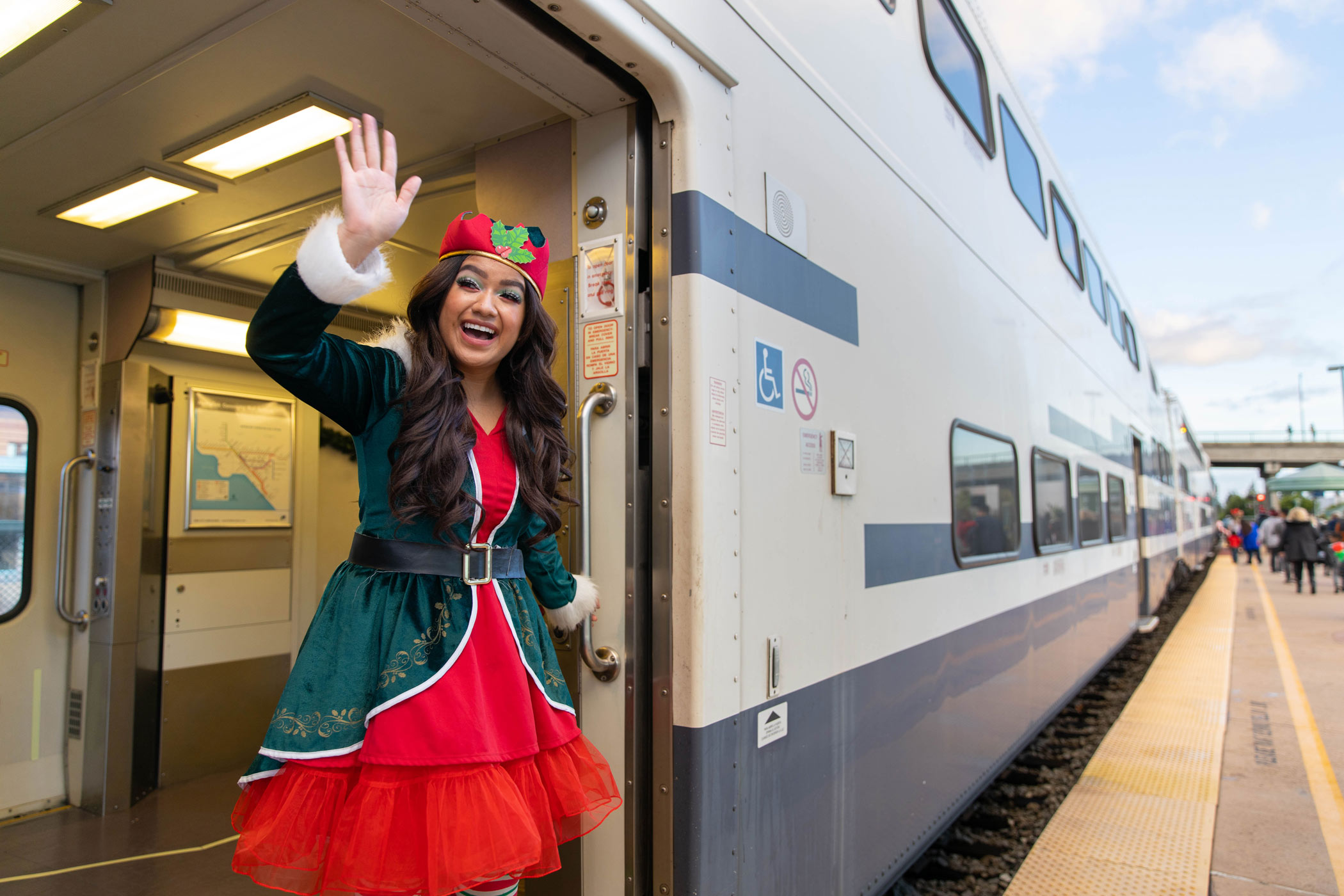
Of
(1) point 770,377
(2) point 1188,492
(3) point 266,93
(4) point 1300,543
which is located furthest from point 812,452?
(2) point 1188,492

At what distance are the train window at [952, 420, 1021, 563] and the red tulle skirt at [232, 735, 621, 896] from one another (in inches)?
92.6

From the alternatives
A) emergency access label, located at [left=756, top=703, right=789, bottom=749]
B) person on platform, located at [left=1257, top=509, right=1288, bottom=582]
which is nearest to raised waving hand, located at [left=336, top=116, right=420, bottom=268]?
emergency access label, located at [left=756, top=703, right=789, bottom=749]

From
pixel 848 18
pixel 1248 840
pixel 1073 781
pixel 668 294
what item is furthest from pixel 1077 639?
pixel 668 294

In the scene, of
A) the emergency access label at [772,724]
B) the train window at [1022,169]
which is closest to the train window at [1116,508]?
the train window at [1022,169]

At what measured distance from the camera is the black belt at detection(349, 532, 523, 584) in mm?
1593

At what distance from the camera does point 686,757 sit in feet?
6.01

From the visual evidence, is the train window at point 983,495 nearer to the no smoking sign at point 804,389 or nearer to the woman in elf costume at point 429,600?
the no smoking sign at point 804,389

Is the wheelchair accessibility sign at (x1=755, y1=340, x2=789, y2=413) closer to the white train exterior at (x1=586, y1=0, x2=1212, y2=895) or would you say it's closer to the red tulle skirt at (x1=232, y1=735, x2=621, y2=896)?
the white train exterior at (x1=586, y1=0, x2=1212, y2=895)

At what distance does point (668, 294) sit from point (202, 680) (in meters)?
3.59

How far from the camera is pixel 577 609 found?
1864 mm

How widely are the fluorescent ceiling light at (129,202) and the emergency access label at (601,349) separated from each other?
1.87m

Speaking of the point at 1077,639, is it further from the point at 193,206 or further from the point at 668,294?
the point at 193,206

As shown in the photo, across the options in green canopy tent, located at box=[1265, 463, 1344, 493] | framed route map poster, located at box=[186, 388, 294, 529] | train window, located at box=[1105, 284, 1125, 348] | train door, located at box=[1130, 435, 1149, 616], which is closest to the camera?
framed route map poster, located at box=[186, 388, 294, 529]

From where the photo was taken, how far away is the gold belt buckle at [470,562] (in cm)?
162
